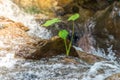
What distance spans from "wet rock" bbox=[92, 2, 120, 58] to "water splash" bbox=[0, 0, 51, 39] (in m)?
1.45

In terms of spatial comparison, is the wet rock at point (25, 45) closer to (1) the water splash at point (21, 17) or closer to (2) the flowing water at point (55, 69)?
(2) the flowing water at point (55, 69)

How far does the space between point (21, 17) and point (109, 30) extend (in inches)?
118

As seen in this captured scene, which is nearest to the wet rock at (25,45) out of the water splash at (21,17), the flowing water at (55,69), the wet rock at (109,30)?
the flowing water at (55,69)

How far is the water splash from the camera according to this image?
23.6 ft

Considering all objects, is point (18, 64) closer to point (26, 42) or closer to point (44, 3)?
point (26, 42)

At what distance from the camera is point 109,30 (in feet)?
18.9

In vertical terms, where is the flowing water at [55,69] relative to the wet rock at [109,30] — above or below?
below

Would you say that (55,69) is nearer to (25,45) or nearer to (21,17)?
(25,45)

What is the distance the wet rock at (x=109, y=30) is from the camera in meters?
5.65

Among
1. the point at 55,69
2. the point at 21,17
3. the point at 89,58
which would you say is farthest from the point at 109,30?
the point at 21,17

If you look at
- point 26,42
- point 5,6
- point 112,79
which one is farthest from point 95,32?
point 5,6

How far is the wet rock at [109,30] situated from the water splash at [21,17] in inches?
57.1

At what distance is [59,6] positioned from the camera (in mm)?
8141

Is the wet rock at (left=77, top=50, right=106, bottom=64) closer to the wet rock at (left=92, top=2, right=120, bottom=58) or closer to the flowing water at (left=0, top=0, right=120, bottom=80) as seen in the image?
the flowing water at (left=0, top=0, right=120, bottom=80)
